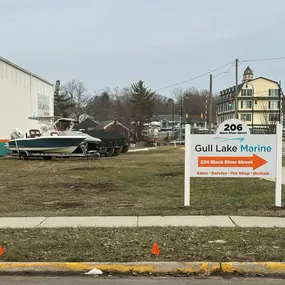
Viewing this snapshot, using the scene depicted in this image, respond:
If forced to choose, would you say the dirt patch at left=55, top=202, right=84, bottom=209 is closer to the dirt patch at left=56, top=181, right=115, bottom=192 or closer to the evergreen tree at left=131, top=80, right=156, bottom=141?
the dirt patch at left=56, top=181, right=115, bottom=192

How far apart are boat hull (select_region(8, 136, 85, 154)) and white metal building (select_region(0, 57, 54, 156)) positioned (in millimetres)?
4324

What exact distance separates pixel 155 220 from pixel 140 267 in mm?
2851

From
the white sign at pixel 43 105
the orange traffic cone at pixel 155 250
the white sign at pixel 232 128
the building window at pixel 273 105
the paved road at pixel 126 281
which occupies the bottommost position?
the paved road at pixel 126 281

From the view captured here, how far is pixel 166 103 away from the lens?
146 m

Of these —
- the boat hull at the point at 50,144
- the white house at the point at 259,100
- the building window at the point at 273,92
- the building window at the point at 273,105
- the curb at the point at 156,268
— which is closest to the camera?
the curb at the point at 156,268

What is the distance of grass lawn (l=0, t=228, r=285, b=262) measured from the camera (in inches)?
223

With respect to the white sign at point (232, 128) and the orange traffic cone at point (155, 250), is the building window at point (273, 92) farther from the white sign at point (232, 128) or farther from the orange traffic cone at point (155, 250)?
the orange traffic cone at point (155, 250)

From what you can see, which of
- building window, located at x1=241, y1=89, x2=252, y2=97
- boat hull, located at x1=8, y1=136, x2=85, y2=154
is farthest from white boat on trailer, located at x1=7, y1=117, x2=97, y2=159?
building window, located at x1=241, y1=89, x2=252, y2=97

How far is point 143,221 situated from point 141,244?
6.04 feet

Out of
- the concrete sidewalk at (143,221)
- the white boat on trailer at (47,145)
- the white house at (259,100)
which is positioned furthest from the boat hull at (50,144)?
the white house at (259,100)

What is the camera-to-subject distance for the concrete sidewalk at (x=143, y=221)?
773cm

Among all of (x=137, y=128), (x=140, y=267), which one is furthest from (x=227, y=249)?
(x=137, y=128)

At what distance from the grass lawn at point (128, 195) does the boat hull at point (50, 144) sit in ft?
32.5

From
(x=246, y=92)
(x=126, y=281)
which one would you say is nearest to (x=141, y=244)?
(x=126, y=281)
